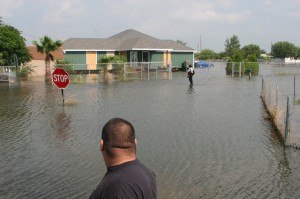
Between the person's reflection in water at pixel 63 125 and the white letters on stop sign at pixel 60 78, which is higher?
the white letters on stop sign at pixel 60 78

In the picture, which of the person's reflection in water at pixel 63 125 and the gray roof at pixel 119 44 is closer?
the person's reflection in water at pixel 63 125

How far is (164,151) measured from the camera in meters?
9.50

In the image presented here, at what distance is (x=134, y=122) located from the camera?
13.3 m

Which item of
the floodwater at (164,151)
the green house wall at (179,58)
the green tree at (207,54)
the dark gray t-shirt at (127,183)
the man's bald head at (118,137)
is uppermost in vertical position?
the green tree at (207,54)

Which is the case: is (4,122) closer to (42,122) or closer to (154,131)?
(42,122)

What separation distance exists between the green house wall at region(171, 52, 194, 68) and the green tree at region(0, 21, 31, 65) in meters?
17.4

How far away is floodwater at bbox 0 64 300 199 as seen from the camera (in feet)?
23.4

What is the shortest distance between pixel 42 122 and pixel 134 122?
3127 millimetres

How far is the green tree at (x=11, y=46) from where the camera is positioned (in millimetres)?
38656

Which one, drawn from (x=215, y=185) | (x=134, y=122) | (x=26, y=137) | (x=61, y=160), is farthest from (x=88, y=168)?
(x=134, y=122)

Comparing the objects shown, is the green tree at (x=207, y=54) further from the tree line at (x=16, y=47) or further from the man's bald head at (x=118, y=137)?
the man's bald head at (x=118, y=137)

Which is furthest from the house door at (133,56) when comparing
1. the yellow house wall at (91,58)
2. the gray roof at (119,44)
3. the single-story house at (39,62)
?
the single-story house at (39,62)

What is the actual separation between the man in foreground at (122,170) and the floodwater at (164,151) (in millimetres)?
4079

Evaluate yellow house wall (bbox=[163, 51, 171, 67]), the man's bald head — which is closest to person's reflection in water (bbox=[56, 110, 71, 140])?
the man's bald head
